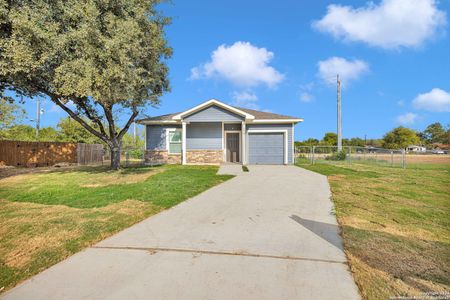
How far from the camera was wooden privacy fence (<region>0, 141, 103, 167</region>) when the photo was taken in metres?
19.1

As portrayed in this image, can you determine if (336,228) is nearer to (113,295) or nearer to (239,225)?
(239,225)

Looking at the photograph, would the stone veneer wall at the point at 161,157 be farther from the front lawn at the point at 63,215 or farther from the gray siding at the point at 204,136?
the front lawn at the point at 63,215

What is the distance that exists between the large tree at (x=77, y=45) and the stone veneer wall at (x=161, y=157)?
6491 mm

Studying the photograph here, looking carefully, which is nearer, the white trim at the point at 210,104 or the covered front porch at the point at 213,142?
the white trim at the point at 210,104

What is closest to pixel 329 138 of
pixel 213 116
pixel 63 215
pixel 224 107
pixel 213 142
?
pixel 213 142

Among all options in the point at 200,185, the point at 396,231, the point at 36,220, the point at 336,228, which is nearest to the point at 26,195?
the point at 36,220

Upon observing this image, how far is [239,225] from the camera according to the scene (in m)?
5.13

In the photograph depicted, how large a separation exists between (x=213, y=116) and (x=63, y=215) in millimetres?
12479

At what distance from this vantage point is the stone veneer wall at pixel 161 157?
1850cm

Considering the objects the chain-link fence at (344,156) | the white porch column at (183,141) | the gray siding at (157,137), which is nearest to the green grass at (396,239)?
the white porch column at (183,141)

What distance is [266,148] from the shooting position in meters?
18.7

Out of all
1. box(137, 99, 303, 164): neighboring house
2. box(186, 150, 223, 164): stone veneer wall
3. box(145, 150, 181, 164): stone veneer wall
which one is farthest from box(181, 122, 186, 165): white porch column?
box(145, 150, 181, 164): stone veneer wall

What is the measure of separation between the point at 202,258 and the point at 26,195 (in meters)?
7.32

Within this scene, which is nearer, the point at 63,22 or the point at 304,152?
the point at 63,22
